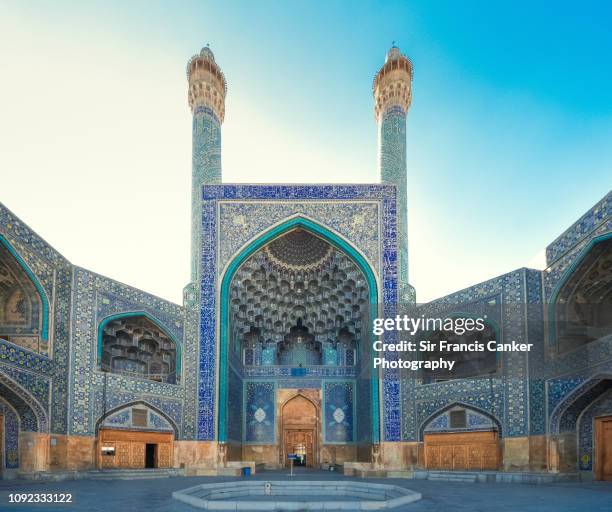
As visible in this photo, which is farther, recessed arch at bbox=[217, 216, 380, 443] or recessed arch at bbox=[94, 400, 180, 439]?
recessed arch at bbox=[217, 216, 380, 443]

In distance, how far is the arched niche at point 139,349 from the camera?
13.7 m

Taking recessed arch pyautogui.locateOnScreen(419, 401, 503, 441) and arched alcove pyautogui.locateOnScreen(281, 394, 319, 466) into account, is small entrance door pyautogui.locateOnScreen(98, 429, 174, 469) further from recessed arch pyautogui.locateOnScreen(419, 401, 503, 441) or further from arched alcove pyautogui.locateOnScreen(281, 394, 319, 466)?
recessed arch pyautogui.locateOnScreen(419, 401, 503, 441)

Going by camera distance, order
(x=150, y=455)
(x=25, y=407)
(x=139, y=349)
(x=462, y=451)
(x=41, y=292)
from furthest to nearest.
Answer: (x=139, y=349) → (x=150, y=455) → (x=462, y=451) → (x=41, y=292) → (x=25, y=407)

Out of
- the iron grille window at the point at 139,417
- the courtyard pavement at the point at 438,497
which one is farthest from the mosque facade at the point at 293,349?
the courtyard pavement at the point at 438,497

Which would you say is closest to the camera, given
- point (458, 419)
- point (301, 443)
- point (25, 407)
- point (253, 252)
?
point (25, 407)

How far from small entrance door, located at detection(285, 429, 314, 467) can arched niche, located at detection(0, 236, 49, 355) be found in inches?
317

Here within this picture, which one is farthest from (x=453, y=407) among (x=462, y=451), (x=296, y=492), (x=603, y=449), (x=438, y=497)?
(x=438, y=497)

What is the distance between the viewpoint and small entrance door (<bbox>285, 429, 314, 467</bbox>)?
55.4 feet

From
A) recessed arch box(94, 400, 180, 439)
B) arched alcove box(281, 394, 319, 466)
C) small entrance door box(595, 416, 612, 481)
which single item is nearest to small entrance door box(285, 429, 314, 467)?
arched alcove box(281, 394, 319, 466)

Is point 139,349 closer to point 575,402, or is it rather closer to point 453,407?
point 453,407

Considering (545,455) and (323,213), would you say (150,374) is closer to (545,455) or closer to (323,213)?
(323,213)

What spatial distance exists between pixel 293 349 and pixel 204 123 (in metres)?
6.96

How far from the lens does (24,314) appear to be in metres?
11.0

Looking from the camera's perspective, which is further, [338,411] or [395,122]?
[395,122]
